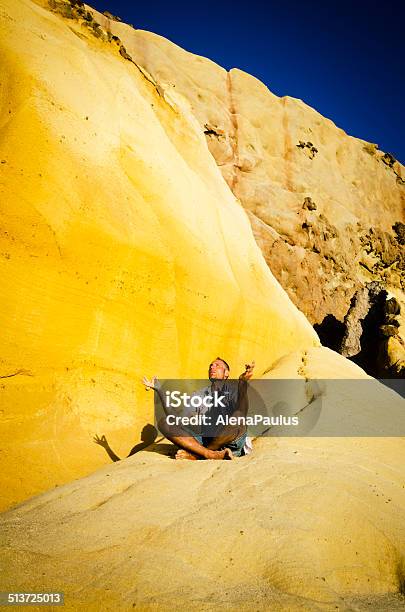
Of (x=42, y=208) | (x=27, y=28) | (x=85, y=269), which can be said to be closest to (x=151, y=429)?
(x=85, y=269)

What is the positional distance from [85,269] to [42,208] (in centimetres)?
87

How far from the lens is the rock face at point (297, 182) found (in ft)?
59.2

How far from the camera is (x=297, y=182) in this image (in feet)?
67.7

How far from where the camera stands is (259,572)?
1682 mm

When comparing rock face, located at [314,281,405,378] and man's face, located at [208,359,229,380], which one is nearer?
man's face, located at [208,359,229,380]

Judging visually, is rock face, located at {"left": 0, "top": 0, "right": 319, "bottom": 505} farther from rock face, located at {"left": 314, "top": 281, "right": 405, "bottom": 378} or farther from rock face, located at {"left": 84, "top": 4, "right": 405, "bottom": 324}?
rock face, located at {"left": 84, "top": 4, "right": 405, "bottom": 324}

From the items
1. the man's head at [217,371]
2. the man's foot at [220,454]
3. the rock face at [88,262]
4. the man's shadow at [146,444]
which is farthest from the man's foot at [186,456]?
the rock face at [88,262]

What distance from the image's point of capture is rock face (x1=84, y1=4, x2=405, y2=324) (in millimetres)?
18047

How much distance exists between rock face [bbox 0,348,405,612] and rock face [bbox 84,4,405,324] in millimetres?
15135

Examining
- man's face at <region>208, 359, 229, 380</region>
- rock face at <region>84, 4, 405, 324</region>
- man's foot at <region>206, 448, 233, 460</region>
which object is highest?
rock face at <region>84, 4, 405, 324</region>

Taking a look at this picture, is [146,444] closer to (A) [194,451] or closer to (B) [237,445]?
(A) [194,451]

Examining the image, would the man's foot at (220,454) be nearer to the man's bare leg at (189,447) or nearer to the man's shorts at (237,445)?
the man's bare leg at (189,447)

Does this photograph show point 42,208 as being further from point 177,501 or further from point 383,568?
point 383,568

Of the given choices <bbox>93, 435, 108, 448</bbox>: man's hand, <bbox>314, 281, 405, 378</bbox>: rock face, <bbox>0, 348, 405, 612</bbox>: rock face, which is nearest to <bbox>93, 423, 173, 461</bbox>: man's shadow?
<bbox>93, 435, 108, 448</bbox>: man's hand
